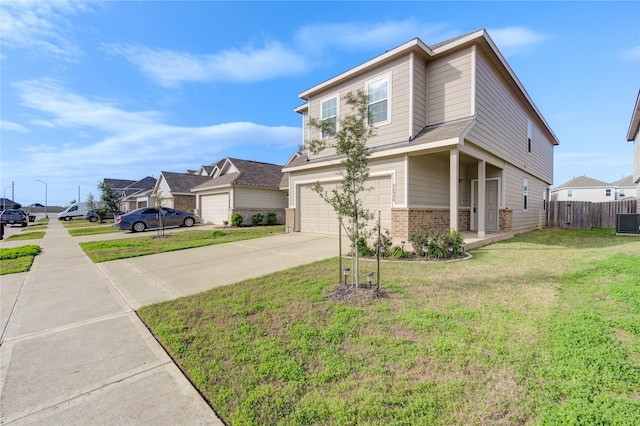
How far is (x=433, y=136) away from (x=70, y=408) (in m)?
9.56

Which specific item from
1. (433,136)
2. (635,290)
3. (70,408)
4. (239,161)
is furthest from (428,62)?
(239,161)

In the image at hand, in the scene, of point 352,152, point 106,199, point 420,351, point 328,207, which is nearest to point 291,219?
point 328,207

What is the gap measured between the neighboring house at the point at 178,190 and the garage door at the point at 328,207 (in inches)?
679

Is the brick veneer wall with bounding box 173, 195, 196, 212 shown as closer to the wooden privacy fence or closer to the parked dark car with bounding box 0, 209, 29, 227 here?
the parked dark car with bounding box 0, 209, 29, 227

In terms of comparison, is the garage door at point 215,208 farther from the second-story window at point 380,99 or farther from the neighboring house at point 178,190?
the second-story window at point 380,99

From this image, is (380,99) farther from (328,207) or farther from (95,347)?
(95,347)

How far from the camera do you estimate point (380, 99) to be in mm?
10258

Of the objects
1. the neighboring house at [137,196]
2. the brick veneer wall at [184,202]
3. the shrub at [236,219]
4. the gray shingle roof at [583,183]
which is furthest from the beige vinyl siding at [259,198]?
the gray shingle roof at [583,183]

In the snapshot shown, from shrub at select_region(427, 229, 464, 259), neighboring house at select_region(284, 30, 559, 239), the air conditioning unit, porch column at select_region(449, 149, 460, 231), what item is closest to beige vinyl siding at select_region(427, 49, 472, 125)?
neighboring house at select_region(284, 30, 559, 239)

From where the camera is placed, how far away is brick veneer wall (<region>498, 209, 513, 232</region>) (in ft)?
37.3

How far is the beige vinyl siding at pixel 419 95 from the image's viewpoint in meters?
9.48

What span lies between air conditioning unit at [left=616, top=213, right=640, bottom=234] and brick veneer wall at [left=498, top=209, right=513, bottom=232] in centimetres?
475

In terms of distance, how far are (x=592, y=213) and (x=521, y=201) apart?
5935 millimetres

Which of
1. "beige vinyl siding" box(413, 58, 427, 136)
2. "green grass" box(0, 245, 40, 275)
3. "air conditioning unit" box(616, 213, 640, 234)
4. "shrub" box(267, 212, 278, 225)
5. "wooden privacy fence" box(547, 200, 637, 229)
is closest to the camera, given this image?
"green grass" box(0, 245, 40, 275)
